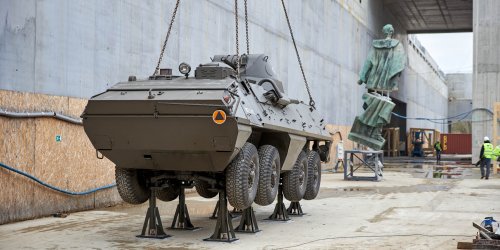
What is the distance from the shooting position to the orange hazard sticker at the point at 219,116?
337 inches

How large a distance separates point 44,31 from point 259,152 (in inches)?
176

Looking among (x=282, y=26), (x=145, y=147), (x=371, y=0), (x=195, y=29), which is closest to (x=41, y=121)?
(x=145, y=147)

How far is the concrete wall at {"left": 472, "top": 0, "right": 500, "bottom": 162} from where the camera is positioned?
31.0 m

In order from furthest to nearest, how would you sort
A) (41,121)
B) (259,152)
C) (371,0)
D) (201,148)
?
(371,0) < (41,121) < (259,152) < (201,148)

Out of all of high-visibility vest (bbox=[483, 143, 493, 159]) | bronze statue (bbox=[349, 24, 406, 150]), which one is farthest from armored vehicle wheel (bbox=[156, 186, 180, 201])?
high-visibility vest (bbox=[483, 143, 493, 159])

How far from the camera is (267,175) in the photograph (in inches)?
391

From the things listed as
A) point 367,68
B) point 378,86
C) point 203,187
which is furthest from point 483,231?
point 367,68

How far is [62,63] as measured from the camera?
40.1ft

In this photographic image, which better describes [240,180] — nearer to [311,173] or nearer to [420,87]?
[311,173]

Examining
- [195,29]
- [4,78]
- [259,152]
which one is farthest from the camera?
[195,29]

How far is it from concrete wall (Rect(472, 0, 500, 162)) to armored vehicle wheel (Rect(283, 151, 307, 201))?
2136 cm

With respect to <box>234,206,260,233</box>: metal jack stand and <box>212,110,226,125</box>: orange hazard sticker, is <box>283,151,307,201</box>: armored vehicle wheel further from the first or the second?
<box>212,110,226,125</box>: orange hazard sticker

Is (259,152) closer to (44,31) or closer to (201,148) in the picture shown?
(201,148)

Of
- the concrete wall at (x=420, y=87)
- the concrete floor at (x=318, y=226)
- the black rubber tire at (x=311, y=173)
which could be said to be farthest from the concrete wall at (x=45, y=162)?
the concrete wall at (x=420, y=87)
